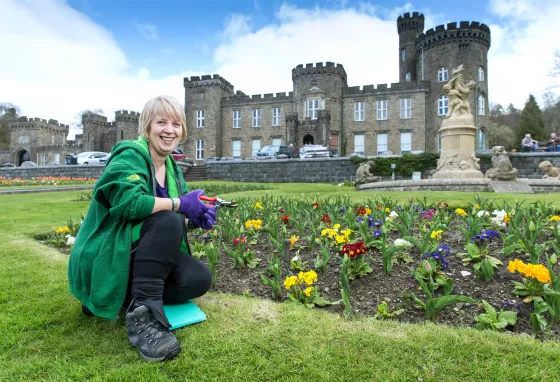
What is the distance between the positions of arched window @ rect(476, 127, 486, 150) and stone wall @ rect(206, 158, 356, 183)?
18.1 meters

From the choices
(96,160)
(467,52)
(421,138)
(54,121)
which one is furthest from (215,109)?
(54,121)

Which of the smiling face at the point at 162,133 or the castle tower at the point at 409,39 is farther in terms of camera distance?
the castle tower at the point at 409,39

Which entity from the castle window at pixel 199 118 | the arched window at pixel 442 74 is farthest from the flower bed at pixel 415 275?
the castle window at pixel 199 118

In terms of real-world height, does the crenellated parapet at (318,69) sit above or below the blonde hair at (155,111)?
above

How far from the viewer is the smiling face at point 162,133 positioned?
2.49 metres

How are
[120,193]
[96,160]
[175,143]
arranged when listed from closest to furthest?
[120,193], [175,143], [96,160]

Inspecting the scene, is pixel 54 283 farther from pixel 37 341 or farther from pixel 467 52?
pixel 467 52

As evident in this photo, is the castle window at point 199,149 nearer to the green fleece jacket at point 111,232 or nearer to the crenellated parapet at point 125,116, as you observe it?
the crenellated parapet at point 125,116

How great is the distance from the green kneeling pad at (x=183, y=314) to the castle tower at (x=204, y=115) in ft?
130

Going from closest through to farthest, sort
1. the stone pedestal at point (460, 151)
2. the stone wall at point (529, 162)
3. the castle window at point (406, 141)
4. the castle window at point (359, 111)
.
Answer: the stone pedestal at point (460, 151), the stone wall at point (529, 162), the castle window at point (406, 141), the castle window at point (359, 111)

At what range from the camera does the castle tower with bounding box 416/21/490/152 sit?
35.5 meters

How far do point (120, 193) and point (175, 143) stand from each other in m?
0.61

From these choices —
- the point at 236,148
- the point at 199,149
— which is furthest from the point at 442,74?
the point at 199,149

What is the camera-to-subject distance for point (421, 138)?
3703 cm
